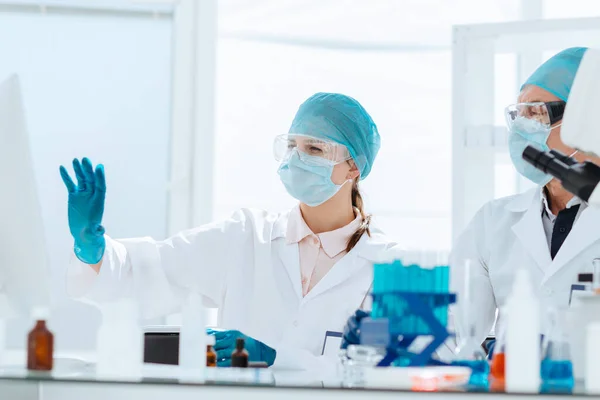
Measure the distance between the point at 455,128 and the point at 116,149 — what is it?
65.3 inches

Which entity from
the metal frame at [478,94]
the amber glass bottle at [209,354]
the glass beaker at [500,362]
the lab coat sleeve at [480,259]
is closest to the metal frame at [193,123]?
the metal frame at [478,94]

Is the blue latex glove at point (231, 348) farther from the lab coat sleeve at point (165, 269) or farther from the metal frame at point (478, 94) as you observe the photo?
the metal frame at point (478, 94)

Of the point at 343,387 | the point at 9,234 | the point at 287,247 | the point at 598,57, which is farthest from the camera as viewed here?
the point at 287,247

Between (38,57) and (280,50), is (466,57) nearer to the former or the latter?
(280,50)

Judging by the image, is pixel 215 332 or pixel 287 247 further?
Answer: pixel 287 247

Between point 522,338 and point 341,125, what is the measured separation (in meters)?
1.45

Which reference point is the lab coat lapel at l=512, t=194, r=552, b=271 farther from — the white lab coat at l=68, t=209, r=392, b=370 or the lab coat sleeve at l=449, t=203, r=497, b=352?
the white lab coat at l=68, t=209, r=392, b=370

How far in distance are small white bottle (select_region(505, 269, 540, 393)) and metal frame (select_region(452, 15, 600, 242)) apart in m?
1.87

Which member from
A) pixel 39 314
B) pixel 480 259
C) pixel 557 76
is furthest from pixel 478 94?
pixel 39 314

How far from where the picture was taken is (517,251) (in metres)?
2.38

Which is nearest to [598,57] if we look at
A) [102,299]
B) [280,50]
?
[102,299]

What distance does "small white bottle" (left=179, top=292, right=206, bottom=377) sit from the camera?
146 centimetres

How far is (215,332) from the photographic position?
2152mm

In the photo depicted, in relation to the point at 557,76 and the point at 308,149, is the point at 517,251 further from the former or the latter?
the point at 308,149
